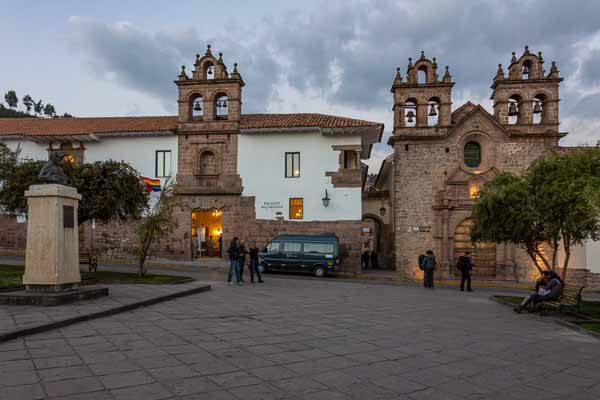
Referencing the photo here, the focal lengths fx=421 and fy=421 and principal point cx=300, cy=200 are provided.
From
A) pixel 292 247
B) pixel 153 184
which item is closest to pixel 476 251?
pixel 292 247

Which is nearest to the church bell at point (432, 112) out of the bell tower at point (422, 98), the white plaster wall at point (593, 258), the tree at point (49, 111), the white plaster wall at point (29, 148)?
the bell tower at point (422, 98)

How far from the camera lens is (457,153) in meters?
24.9

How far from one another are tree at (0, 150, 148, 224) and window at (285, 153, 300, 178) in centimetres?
935

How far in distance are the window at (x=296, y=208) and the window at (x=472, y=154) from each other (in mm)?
10237

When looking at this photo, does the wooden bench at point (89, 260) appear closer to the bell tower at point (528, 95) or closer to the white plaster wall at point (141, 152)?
the white plaster wall at point (141, 152)

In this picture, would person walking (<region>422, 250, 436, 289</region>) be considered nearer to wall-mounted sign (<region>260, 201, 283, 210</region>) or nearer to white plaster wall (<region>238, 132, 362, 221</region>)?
white plaster wall (<region>238, 132, 362, 221</region>)

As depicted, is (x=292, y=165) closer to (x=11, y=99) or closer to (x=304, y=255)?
(x=304, y=255)

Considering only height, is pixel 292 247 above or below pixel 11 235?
below

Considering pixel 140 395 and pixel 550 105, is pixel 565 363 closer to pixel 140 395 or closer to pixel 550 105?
pixel 140 395

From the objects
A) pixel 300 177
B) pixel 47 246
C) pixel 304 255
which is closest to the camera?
pixel 47 246

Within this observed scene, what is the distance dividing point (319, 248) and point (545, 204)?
10.9m

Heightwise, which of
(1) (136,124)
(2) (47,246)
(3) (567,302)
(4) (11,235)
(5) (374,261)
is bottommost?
(5) (374,261)

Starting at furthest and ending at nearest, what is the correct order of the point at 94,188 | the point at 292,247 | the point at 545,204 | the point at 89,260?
1. the point at 292,247
2. the point at 89,260
3. the point at 94,188
4. the point at 545,204

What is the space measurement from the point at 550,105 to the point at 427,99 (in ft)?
23.0
